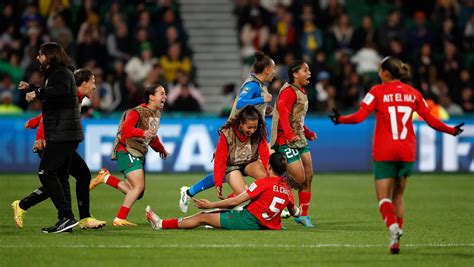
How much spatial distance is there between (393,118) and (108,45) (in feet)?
54.4

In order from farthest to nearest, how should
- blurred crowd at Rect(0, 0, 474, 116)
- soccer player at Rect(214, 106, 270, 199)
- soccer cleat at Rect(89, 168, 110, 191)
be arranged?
1. blurred crowd at Rect(0, 0, 474, 116)
2. soccer cleat at Rect(89, 168, 110, 191)
3. soccer player at Rect(214, 106, 270, 199)

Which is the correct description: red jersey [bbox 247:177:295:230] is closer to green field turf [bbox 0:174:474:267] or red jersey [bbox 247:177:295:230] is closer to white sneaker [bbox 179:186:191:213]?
green field turf [bbox 0:174:474:267]

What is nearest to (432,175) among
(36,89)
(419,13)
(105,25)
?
(419,13)

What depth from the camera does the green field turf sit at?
1068 centimetres

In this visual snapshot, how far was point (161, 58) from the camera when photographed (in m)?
26.9

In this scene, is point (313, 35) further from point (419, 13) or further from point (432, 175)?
point (432, 175)

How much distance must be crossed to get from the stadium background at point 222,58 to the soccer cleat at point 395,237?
39.8 ft

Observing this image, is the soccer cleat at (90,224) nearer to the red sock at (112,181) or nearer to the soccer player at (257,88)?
the red sock at (112,181)

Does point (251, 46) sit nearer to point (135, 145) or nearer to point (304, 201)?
point (304, 201)

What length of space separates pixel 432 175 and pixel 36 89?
1251cm

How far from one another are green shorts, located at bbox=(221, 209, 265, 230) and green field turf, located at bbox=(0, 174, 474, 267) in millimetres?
164

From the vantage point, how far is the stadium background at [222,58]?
23.2 meters

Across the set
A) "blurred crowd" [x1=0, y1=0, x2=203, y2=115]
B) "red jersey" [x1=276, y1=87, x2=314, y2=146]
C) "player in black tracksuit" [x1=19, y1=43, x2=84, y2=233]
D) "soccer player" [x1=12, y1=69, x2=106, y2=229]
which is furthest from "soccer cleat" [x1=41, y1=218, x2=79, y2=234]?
"blurred crowd" [x1=0, y1=0, x2=203, y2=115]

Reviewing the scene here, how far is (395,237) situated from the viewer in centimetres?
1087
